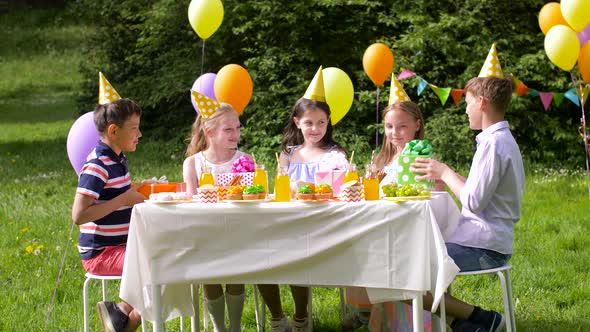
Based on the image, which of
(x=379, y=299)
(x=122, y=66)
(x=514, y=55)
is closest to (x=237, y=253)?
(x=379, y=299)

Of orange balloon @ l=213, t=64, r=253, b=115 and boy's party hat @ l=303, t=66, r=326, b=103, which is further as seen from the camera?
orange balloon @ l=213, t=64, r=253, b=115

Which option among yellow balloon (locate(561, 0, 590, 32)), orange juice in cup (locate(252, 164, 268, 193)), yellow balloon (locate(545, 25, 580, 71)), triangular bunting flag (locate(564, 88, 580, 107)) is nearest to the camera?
orange juice in cup (locate(252, 164, 268, 193))

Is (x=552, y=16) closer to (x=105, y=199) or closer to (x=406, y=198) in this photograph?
(x=406, y=198)

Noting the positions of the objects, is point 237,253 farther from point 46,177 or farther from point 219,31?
point 219,31

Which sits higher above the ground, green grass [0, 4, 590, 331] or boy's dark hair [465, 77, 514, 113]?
boy's dark hair [465, 77, 514, 113]

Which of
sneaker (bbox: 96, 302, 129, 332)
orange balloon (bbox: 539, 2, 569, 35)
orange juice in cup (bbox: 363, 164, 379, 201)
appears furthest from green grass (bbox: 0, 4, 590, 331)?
orange balloon (bbox: 539, 2, 569, 35)

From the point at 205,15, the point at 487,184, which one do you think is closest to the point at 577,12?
the point at 205,15

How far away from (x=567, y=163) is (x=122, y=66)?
6.64 m

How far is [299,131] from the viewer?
15.4 ft

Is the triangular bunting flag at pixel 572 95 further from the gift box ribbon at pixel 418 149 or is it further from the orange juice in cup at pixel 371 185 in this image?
the orange juice in cup at pixel 371 185

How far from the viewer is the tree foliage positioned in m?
10.1

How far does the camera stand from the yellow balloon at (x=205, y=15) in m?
5.48

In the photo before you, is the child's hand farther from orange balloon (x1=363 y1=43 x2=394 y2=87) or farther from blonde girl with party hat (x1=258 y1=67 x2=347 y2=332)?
orange balloon (x1=363 y1=43 x2=394 y2=87)

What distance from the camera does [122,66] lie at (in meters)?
13.0
